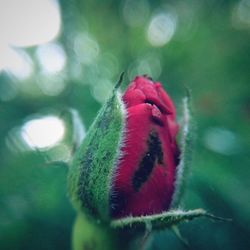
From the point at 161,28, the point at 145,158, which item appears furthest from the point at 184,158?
the point at 161,28

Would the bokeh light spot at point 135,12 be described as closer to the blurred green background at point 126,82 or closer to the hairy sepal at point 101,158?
the blurred green background at point 126,82

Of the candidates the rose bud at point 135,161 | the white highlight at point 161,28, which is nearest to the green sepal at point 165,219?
the rose bud at point 135,161

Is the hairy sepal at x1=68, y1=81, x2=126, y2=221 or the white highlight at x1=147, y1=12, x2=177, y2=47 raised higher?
the hairy sepal at x1=68, y1=81, x2=126, y2=221

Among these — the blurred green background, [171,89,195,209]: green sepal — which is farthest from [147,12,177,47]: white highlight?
[171,89,195,209]: green sepal

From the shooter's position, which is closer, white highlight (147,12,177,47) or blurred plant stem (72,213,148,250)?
blurred plant stem (72,213,148,250)

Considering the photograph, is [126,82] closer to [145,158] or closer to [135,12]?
[145,158]

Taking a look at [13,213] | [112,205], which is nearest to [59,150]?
[13,213]

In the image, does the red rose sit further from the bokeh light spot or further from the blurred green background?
the bokeh light spot
